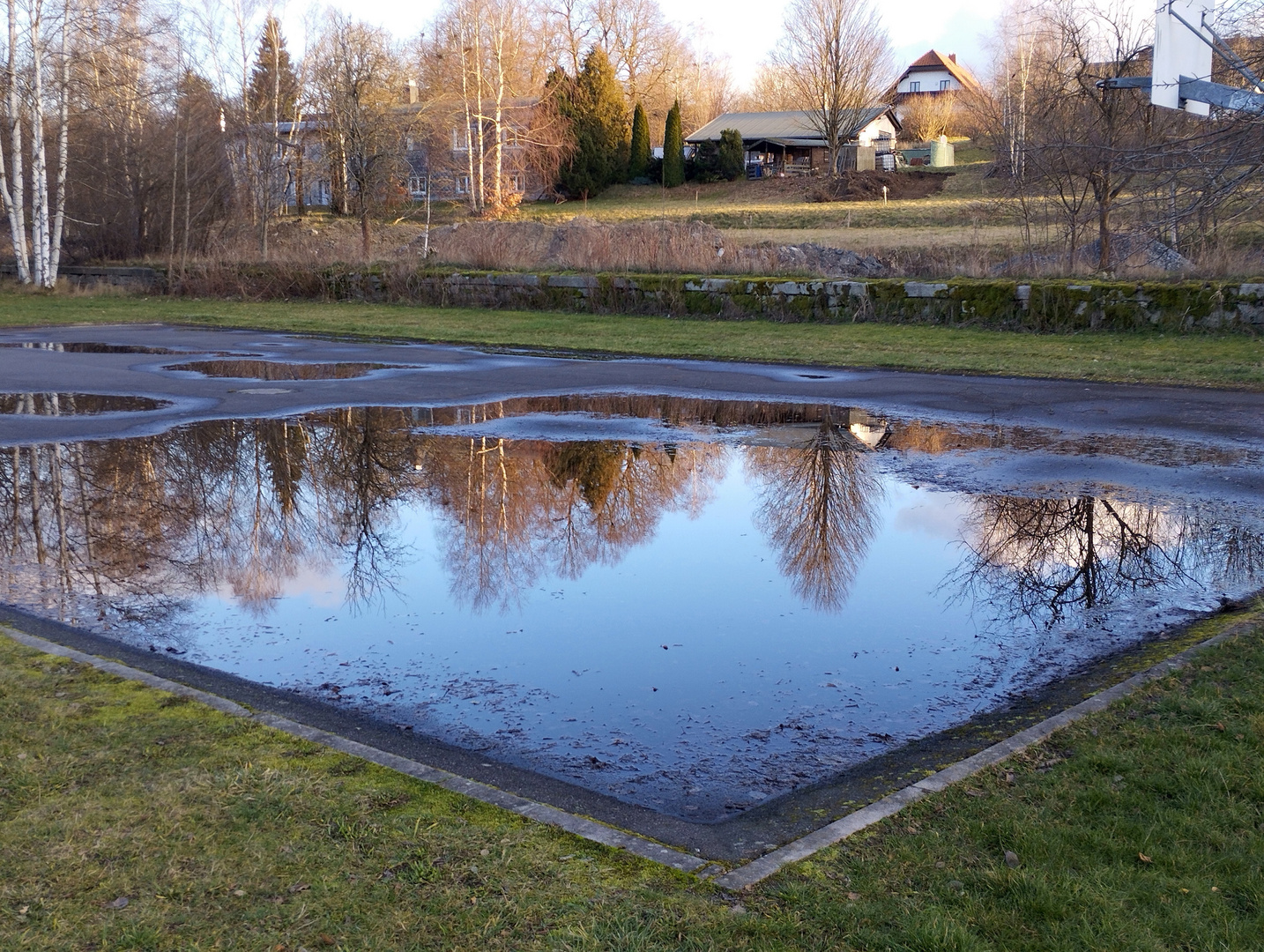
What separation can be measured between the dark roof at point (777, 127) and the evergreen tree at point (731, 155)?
1.26 m

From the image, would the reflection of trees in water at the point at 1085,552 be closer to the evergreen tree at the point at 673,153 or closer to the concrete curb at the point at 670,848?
the concrete curb at the point at 670,848

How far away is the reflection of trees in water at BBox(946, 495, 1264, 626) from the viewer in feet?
22.9

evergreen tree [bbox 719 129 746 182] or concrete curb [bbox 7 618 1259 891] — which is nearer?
concrete curb [bbox 7 618 1259 891]

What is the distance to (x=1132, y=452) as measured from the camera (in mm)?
10812

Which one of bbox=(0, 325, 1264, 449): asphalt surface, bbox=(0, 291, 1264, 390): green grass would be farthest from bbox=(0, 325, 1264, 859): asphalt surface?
bbox=(0, 291, 1264, 390): green grass

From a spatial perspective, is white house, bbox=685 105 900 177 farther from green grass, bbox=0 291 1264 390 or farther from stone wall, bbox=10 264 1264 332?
green grass, bbox=0 291 1264 390

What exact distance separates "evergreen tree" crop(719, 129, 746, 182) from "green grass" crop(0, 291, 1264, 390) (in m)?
38.8

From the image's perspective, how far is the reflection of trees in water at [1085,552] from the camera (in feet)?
22.9

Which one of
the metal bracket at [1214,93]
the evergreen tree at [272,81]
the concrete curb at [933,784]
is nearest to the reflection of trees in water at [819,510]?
the concrete curb at [933,784]

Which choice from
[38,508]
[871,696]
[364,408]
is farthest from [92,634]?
[364,408]

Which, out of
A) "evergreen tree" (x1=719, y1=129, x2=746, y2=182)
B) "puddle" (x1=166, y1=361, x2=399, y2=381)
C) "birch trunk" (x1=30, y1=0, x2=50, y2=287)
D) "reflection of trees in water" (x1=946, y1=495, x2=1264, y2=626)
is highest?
"evergreen tree" (x1=719, y1=129, x2=746, y2=182)

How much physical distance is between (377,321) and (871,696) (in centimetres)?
1952

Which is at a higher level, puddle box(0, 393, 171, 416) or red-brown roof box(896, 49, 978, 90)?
red-brown roof box(896, 49, 978, 90)

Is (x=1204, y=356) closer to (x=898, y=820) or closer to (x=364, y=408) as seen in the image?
(x=364, y=408)
